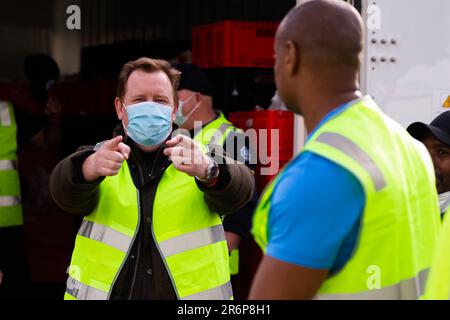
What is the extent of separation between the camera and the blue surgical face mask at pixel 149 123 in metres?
2.85

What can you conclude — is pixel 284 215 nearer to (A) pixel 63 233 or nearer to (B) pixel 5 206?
(B) pixel 5 206

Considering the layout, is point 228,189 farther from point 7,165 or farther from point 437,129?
point 7,165

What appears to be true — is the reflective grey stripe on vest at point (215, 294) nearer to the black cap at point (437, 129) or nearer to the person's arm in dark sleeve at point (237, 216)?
the black cap at point (437, 129)

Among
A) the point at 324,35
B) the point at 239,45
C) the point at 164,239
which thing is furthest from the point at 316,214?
the point at 239,45

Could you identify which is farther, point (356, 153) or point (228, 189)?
point (228, 189)

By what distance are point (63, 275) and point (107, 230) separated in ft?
12.1

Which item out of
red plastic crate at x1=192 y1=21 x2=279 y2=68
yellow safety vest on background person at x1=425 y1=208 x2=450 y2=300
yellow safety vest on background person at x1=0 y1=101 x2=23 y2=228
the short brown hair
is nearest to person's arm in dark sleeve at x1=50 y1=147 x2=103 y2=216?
the short brown hair

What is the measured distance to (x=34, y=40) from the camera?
26.2 feet

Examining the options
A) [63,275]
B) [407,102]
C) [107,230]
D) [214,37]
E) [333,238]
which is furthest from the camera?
[63,275]

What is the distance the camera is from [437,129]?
366cm

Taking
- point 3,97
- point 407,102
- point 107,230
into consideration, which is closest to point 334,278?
point 107,230

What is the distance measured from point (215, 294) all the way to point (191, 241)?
0.67 feet

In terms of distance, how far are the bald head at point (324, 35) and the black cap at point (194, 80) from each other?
10.7 feet

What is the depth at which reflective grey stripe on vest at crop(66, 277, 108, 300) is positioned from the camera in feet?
9.02
